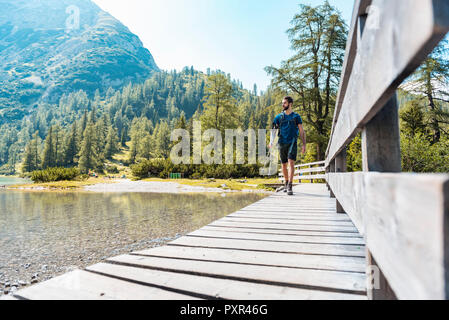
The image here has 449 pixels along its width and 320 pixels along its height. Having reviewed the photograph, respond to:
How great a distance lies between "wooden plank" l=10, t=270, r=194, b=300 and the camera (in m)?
1.18

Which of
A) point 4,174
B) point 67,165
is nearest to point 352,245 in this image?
point 67,165

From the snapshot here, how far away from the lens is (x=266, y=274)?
4.69 feet

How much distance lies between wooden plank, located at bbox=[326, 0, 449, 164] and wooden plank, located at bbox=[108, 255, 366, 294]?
0.84 m

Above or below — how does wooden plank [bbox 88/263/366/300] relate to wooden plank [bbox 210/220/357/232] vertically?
above

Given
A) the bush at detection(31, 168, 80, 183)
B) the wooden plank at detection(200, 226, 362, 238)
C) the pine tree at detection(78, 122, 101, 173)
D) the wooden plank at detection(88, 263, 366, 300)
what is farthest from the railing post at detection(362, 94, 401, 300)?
the pine tree at detection(78, 122, 101, 173)

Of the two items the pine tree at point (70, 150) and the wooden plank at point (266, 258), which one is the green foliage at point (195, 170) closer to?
the wooden plank at point (266, 258)

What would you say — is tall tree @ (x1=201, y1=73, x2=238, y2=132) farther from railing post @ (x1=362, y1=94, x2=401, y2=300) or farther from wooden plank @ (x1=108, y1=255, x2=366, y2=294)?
railing post @ (x1=362, y1=94, x2=401, y2=300)

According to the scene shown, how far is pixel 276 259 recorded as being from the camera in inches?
66.2

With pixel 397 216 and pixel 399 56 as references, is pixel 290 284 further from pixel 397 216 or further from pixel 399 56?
pixel 399 56

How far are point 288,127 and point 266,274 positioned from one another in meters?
4.24

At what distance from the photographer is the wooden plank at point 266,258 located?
1534mm

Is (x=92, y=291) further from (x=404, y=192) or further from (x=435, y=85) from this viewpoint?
(x=435, y=85)

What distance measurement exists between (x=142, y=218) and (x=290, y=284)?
6.24m

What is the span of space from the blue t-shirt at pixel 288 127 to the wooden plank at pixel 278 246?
11.5ft
